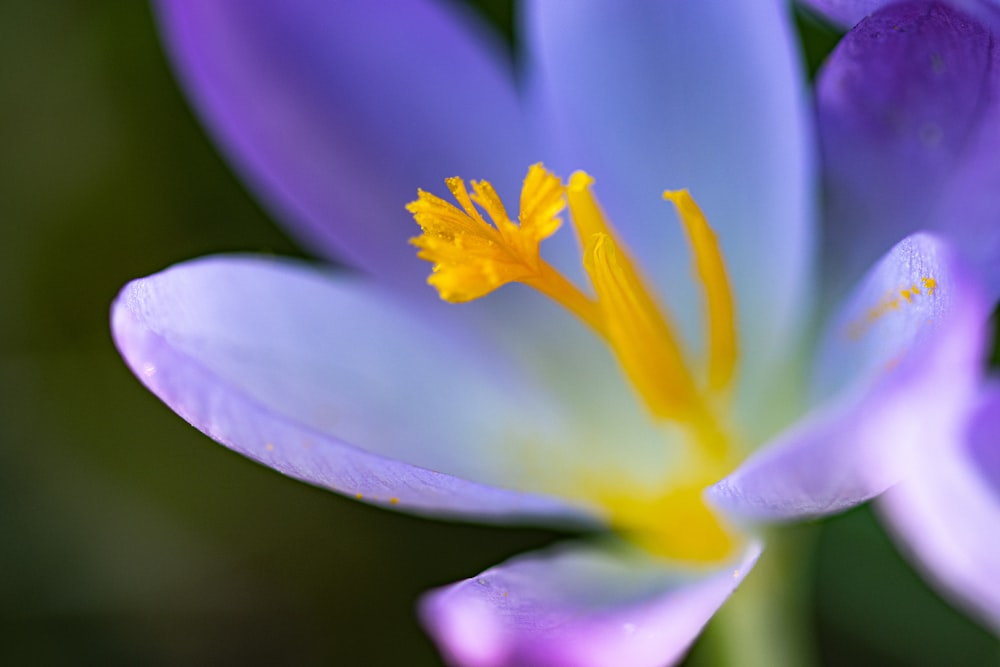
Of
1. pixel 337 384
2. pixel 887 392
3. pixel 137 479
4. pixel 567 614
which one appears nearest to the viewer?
pixel 887 392

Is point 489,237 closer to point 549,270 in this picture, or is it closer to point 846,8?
point 549,270

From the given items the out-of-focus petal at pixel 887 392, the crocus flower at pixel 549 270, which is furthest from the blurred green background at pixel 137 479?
the out-of-focus petal at pixel 887 392

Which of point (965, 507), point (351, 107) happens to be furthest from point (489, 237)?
point (965, 507)

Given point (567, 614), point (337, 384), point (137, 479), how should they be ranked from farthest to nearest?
point (137, 479), point (337, 384), point (567, 614)

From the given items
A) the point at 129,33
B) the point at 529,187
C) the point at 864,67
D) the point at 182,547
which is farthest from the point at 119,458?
the point at 864,67

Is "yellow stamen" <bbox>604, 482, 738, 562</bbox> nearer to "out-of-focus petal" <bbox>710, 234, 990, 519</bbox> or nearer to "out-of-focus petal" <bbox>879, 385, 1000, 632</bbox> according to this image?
"out-of-focus petal" <bbox>710, 234, 990, 519</bbox>

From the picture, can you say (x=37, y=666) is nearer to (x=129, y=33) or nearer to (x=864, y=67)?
(x=129, y=33)
